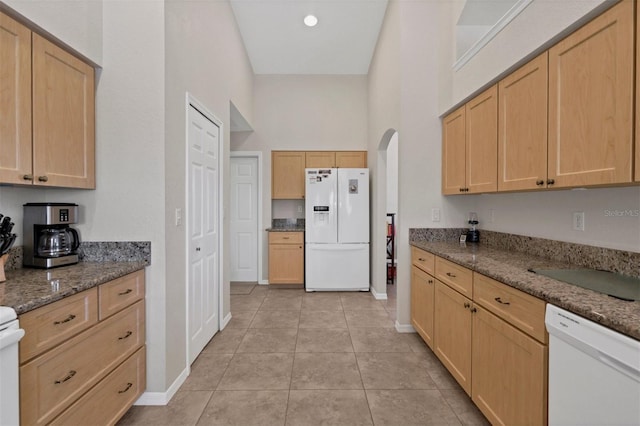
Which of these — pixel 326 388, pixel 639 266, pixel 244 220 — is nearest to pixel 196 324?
pixel 326 388

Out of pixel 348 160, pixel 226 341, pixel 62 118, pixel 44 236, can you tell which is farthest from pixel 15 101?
pixel 348 160

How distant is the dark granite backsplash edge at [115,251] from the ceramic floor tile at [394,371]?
1.81 m

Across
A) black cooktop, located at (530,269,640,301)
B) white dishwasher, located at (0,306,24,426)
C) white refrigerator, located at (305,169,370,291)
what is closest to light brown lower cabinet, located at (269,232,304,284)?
white refrigerator, located at (305,169,370,291)

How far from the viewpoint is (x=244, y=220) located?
492 cm

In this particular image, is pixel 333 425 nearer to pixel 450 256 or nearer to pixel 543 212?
pixel 450 256

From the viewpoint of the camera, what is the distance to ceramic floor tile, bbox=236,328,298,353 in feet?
8.70

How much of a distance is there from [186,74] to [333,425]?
8.59ft

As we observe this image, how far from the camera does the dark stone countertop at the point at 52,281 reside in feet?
3.78

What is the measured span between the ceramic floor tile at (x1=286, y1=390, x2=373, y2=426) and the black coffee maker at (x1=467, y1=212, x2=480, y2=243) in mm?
1705

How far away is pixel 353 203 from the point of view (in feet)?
14.4

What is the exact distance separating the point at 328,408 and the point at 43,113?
240 centimetres

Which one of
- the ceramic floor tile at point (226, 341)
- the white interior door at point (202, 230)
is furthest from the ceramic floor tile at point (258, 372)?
the white interior door at point (202, 230)

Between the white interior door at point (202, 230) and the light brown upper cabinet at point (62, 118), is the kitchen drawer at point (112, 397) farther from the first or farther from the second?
the light brown upper cabinet at point (62, 118)

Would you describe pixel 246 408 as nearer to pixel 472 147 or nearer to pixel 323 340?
pixel 323 340
